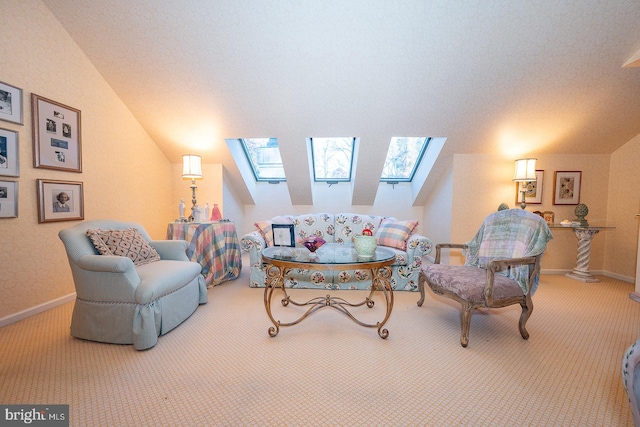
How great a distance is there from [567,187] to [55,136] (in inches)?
260

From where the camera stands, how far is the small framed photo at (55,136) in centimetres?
241

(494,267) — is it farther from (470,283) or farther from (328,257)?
(328,257)

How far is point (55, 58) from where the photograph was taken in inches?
99.9

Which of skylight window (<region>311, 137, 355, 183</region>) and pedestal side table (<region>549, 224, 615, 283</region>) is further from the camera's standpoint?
skylight window (<region>311, 137, 355, 183</region>)

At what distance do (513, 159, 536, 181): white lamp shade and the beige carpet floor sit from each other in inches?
71.4

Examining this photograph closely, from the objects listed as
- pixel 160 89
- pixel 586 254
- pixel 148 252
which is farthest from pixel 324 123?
pixel 586 254

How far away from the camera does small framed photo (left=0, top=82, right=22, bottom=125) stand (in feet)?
7.09

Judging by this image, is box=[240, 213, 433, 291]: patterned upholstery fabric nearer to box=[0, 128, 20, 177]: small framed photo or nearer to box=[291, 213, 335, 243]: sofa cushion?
box=[291, 213, 335, 243]: sofa cushion

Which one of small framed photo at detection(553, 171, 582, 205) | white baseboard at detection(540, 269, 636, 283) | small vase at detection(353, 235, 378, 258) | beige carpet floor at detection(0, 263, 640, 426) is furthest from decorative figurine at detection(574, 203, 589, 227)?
small vase at detection(353, 235, 378, 258)

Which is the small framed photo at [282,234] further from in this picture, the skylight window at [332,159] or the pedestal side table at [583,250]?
the pedestal side table at [583,250]

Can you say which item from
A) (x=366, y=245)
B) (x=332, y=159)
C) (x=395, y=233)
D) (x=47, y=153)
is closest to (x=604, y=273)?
(x=395, y=233)

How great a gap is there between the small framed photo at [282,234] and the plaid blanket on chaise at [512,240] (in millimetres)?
2085

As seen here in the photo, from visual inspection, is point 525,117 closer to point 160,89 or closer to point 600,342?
point 600,342

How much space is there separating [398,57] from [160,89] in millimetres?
2806
